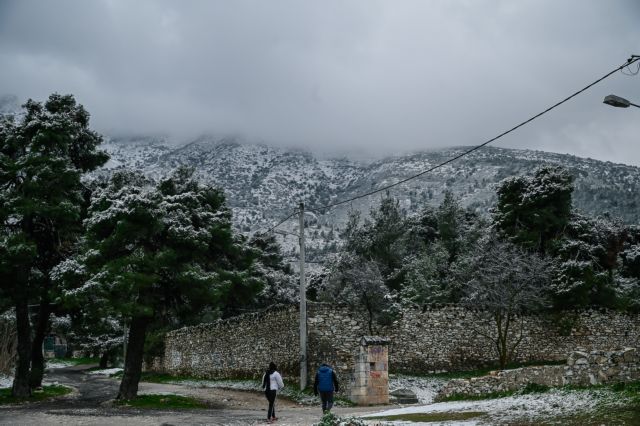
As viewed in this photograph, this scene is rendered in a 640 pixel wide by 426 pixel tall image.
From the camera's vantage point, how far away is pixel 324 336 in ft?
81.9

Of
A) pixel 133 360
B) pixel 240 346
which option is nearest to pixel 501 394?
pixel 133 360

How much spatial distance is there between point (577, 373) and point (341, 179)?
153 meters

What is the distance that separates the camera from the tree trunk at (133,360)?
73.2ft

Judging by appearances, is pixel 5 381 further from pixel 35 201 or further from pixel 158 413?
pixel 158 413

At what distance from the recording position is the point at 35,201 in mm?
23203

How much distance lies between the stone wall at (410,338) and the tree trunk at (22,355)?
30.5ft

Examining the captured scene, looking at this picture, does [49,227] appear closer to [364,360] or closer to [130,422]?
[130,422]

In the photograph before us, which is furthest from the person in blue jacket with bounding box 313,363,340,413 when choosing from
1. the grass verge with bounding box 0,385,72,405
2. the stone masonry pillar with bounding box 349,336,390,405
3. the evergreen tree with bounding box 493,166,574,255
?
the evergreen tree with bounding box 493,166,574,255

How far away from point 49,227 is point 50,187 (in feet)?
6.43

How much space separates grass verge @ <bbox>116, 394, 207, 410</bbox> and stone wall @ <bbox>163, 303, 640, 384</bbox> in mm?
4761

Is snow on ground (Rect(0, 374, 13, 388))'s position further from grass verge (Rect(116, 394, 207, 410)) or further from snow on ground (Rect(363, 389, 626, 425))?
snow on ground (Rect(363, 389, 626, 425))

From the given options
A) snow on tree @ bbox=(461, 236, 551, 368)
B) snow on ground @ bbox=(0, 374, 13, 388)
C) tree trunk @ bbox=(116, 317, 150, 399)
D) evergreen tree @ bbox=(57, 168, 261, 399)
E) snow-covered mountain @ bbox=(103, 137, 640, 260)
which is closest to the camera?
evergreen tree @ bbox=(57, 168, 261, 399)

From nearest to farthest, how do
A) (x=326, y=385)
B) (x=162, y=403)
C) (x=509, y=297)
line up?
(x=326, y=385), (x=162, y=403), (x=509, y=297)

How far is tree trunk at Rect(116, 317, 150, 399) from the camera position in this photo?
878 inches
